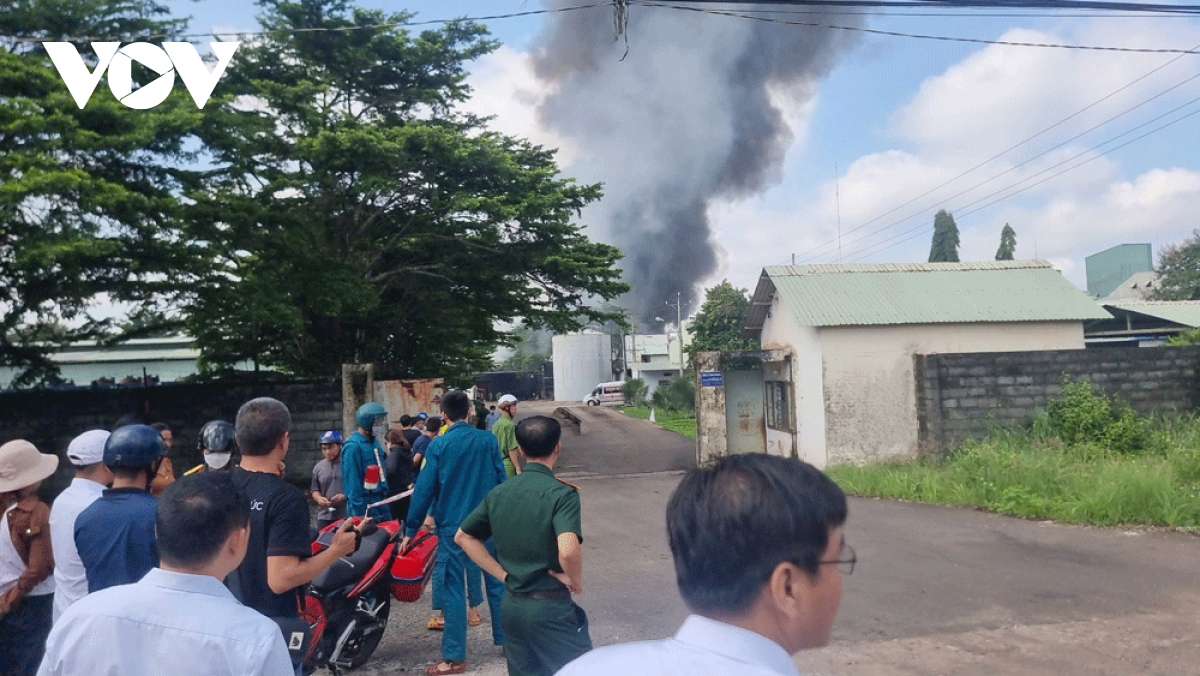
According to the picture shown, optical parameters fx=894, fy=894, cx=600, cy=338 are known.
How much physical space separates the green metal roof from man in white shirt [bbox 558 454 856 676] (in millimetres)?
13902

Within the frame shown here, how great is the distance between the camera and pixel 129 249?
11.2m

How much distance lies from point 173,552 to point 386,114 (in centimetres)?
1750

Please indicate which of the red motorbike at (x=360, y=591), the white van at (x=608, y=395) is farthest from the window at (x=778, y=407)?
the white van at (x=608, y=395)

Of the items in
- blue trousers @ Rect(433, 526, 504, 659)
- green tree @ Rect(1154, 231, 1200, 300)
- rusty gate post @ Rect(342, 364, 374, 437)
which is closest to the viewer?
blue trousers @ Rect(433, 526, 504, 659)

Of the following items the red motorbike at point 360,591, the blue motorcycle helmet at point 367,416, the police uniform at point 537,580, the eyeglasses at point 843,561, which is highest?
the blue motorcycle helmet at point 367,416

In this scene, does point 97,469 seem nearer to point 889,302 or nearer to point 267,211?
point 267,211

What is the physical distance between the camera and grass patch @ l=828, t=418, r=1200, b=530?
9555mm

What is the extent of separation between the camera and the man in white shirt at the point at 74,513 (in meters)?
3.30

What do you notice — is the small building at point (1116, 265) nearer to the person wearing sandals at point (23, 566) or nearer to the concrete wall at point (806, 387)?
the concrete wall at point (806, 387)

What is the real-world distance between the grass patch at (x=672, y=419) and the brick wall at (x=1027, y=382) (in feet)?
37.9

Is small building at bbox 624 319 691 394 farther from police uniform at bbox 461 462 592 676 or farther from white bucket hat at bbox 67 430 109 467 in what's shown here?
white bucket hat at bbox 67 430 109 467

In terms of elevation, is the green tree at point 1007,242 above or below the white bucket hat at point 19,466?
above

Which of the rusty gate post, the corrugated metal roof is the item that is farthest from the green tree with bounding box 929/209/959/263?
the rusty gate post

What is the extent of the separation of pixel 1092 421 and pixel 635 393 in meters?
31.8
